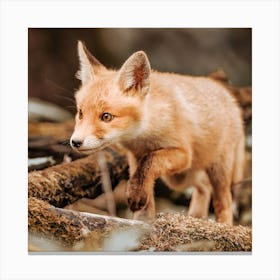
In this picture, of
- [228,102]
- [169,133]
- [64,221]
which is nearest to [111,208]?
[64,221]

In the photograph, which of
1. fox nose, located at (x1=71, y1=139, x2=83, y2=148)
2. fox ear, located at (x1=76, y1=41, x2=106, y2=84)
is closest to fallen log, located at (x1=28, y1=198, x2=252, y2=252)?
fox nose, located at (x1=71, y1=139, x2=83, y2=148)

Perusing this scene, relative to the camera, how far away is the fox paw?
3.24 metres

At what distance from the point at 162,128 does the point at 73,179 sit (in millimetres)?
725

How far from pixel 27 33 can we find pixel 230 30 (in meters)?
1.39

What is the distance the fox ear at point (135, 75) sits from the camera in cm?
321

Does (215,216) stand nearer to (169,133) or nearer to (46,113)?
(169,133)

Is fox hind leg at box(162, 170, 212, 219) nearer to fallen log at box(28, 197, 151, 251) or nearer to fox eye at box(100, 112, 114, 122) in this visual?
fallen log at box(28, 197, 151, 251)

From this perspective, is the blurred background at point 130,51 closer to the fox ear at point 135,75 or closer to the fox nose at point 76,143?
the fox ear at point 135,75

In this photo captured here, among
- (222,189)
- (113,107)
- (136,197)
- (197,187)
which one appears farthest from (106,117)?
(222,189)

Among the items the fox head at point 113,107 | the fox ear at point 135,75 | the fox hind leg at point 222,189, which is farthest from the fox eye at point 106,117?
the fox hind leg at point 222,189

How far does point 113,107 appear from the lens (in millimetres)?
3193

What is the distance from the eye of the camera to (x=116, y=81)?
328cm

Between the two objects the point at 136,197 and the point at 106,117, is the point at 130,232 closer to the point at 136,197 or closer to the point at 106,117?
the point at 136,197

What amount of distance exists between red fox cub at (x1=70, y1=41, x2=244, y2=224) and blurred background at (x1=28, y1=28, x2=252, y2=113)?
10 cm
